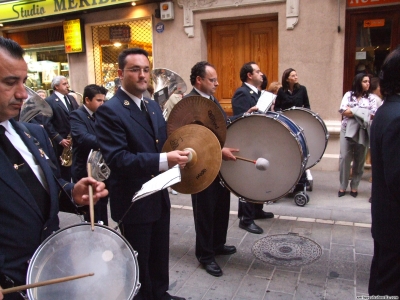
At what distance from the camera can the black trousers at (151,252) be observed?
8.97 ft

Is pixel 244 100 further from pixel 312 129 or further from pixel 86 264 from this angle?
pixel 86 264

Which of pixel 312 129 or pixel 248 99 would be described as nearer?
pixel 248 99

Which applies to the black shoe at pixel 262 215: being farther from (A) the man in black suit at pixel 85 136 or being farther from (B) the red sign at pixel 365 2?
(B) the red sign at pixel 365 2

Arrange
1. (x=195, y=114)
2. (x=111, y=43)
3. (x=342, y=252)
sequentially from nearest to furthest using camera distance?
(x=195, y=114)
(x=342, y=252)
(x=111, y=43)

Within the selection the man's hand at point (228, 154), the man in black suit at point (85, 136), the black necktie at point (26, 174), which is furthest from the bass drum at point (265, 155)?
the black necktie at point (26, 174)

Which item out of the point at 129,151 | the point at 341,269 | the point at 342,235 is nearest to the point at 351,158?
the point at 342,235

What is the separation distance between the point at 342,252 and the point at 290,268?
719 millimetres

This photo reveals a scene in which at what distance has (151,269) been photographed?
3.00 m

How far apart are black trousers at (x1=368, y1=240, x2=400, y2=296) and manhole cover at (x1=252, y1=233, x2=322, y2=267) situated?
170cm

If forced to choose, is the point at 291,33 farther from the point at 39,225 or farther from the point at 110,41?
the point at 39,225

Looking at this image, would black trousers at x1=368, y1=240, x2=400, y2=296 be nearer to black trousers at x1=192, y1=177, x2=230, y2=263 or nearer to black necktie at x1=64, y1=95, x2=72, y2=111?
black trousers at x1=192, y1=177, x2=230, y2=263

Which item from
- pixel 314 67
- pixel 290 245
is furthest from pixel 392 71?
pixel 314 67

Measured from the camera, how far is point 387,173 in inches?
77.9

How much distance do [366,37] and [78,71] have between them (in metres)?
7.19
